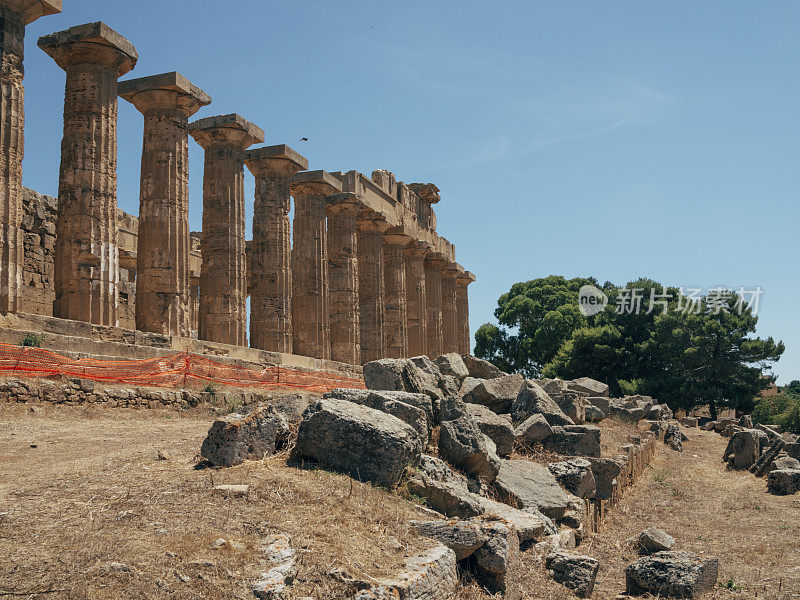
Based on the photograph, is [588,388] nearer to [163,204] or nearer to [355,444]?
[163,204]

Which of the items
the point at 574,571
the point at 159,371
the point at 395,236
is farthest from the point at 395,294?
the point at 574,571

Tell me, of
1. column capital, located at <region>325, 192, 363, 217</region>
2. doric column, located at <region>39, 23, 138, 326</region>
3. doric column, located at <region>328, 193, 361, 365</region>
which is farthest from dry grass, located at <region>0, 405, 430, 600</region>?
column capital, located at <region>325, 192, 363, 217</region>

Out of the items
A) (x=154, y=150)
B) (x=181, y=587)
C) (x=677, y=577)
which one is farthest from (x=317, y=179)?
(x=181, y=587)

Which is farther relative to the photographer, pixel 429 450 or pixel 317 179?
pixel 317 179

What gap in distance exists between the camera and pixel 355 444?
706 centimetres

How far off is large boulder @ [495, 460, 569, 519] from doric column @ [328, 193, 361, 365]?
53.0 feet

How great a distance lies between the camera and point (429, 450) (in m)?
8.98

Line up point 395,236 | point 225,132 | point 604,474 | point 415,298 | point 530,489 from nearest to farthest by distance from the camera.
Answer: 1. point 530,489
2. point 604,474
3. point 225,132
4. point 395,236
5. point 415,298

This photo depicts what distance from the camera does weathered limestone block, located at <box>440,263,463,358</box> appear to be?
125ft

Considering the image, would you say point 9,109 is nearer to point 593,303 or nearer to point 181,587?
point 181,587

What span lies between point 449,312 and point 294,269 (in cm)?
1511

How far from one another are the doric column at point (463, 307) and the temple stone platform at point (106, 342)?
20.5 metres

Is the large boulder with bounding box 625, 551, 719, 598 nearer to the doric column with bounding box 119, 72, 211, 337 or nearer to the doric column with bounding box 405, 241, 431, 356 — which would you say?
the doric column with bounding box 119, 72, 211, 337

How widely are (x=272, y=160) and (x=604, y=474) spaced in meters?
14.4
